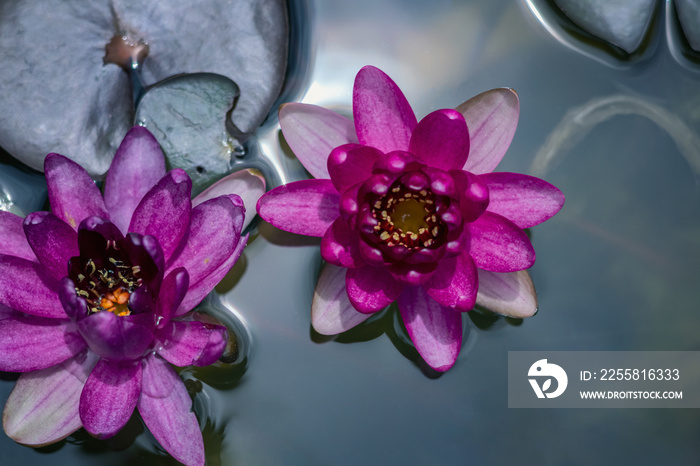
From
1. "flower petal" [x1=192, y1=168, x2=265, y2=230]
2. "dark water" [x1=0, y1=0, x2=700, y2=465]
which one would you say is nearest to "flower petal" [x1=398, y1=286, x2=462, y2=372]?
"dark water" [x1=0, y1=0, x2=700, y2=465]

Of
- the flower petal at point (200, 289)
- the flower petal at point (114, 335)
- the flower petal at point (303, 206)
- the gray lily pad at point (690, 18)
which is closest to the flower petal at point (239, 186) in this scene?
the flower petal at point (303, 206)

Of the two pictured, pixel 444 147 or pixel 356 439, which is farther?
pixel 356 439

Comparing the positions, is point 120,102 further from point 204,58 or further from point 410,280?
point 410,280

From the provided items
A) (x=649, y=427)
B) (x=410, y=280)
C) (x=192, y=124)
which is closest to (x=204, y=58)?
(x=192, y=124)

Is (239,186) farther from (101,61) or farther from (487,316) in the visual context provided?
(487,316)

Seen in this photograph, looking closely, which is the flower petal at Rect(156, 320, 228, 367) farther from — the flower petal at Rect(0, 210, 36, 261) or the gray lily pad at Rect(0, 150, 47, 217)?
the gray lily pad at Rect(0, 150, 47, 217)

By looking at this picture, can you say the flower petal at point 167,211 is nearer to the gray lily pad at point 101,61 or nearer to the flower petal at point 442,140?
the gray lily pad at point 101,61
